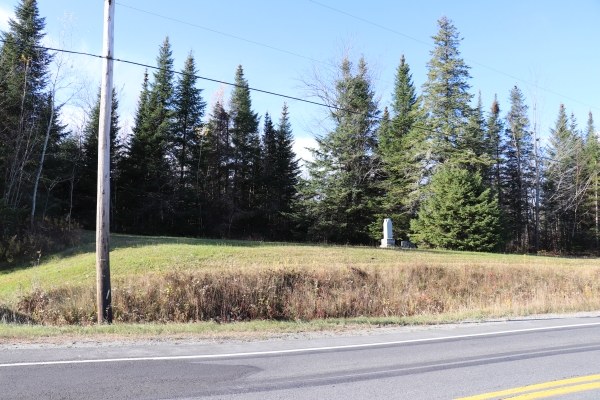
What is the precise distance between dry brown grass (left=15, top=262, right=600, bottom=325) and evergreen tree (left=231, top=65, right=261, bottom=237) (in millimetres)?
27877

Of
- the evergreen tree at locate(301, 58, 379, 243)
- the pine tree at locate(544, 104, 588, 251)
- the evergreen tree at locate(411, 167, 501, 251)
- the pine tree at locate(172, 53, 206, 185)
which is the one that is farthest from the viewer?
the pine tree at locate(544, 104, 588, 251)

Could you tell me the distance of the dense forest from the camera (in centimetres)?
3083

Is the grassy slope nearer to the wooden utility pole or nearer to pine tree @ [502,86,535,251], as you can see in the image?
the wooden utility pole

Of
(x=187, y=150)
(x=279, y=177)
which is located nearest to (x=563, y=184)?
(x=279, y=177)

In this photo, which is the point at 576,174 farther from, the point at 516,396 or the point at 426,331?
the point at 516,396

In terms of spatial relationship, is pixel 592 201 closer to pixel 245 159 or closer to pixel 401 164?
pixel 401 164

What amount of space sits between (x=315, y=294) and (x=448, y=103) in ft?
92.0

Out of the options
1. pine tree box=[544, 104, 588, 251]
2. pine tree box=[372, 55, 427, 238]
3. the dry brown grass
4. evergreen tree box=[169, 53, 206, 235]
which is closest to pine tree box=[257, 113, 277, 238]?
evergreen tree box=[169, 53, 206, 235]

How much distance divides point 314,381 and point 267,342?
2935mm

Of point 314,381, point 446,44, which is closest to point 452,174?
point 446,44

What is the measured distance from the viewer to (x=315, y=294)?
15.1 metres

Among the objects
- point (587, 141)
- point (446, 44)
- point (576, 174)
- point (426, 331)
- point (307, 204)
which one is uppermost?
point (446, 44)

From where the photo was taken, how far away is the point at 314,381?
575 centimetres

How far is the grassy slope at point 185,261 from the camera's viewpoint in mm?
16344
